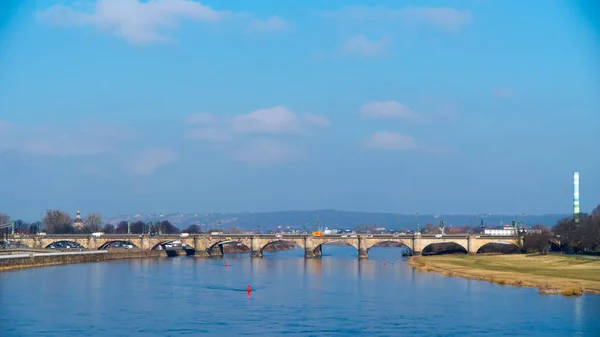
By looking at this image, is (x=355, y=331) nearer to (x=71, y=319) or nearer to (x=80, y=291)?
(x=71, y=319)

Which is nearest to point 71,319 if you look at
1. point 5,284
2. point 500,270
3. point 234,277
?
point 5,284

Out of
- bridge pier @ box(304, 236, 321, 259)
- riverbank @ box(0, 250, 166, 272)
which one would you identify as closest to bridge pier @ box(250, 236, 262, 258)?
bridge pier @ box(304, 236, 321, 259)

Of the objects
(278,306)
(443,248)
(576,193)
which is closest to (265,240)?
(443,248)

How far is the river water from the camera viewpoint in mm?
39531

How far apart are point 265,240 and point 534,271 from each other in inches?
1880

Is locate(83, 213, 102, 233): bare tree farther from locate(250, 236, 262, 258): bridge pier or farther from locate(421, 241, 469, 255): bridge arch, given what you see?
locate(421, 241, 469, 255): bridge arch

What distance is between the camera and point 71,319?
138 feet

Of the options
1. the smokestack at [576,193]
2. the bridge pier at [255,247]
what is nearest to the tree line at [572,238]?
the smokestack at [576,193]

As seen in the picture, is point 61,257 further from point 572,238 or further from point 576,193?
point 576,193

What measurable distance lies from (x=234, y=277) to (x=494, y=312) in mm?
29725

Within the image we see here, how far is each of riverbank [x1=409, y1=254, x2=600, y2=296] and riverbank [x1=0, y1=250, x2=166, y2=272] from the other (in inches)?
1424

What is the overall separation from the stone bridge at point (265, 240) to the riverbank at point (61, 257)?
4612mm

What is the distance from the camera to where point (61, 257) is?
8825cm

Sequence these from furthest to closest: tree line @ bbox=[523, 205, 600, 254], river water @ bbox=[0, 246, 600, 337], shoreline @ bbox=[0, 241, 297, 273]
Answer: tree line @ bbox=[523, 205, 600, 254], shoreline @ bbox=[0, 241, 297, 273], river water @ bbox=[0, 246, 600, 337]
